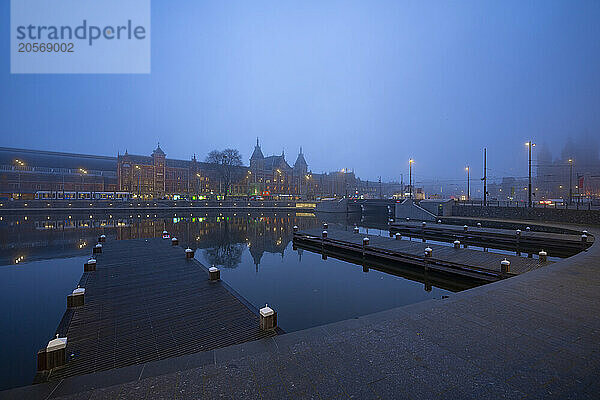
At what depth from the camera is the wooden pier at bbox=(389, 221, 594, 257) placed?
23566 mm

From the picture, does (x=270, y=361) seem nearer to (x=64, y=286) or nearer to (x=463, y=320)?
(x=463, y=320)

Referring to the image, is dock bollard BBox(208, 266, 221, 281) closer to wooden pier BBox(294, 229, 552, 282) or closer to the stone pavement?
the stone pavement

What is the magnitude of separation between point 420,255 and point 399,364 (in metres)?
15.3

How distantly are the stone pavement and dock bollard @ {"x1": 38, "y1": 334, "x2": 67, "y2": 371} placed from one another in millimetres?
1587

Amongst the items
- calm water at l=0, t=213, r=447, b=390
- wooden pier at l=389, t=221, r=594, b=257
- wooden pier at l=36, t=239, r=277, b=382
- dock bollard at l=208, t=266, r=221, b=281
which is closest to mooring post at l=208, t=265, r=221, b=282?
dock bollard at l=208, t=266, r=221, b=281

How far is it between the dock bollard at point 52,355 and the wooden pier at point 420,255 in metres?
18.0

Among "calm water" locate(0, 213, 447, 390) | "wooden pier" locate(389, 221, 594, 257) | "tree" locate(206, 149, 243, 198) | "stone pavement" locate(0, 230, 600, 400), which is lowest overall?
"calm water" locate(0, 213, 447, 390)

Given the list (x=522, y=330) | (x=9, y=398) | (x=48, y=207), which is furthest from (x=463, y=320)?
(x=48, y=207)

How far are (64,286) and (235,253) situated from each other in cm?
1253

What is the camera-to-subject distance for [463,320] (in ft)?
25.7

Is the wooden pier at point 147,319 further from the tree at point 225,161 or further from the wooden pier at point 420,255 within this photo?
the tree at point 225,161

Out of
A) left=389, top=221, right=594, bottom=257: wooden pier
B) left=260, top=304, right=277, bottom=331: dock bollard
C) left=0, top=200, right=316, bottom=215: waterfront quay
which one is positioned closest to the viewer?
left=260, top=304, right=277, bottom=331: dock bollard

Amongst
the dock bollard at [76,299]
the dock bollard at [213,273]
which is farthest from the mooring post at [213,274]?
the dock bollard at [76,299]

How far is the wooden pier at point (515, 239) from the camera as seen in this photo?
23.6m
